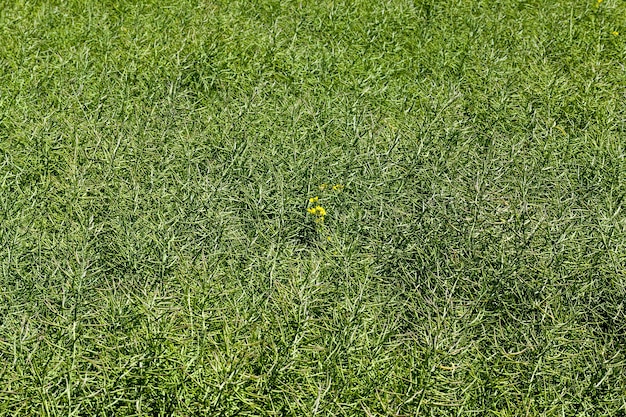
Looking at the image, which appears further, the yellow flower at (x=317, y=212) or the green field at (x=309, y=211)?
the yellow flower at (x=317, y=212)

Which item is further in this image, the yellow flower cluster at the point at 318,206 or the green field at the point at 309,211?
the yellow flower cluster at the point at 318,206

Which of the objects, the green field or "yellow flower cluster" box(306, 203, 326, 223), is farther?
"yellow flower cluster" box(306, 203, 326, 223)

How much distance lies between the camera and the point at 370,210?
3432 millimetres

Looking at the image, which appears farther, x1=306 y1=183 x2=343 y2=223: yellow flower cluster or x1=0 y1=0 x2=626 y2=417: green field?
x1=306 y1=183 x2=343 y2=223: yellow flower cluster

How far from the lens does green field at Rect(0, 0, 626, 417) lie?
8.63 ft

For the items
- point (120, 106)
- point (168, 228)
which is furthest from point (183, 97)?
point (168, 228)

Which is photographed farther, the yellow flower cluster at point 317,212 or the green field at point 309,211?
the yellow flower cluster at point 317,212

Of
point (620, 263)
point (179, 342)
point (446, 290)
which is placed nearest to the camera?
point (179, 342)

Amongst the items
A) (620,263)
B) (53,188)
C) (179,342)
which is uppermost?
(620,263)

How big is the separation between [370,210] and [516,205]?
1.93 feet

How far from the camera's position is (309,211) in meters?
3.44

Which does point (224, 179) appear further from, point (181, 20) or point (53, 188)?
point (181, 20)

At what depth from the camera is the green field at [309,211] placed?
2.63m

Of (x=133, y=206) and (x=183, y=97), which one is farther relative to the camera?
(x=183, y=97)
